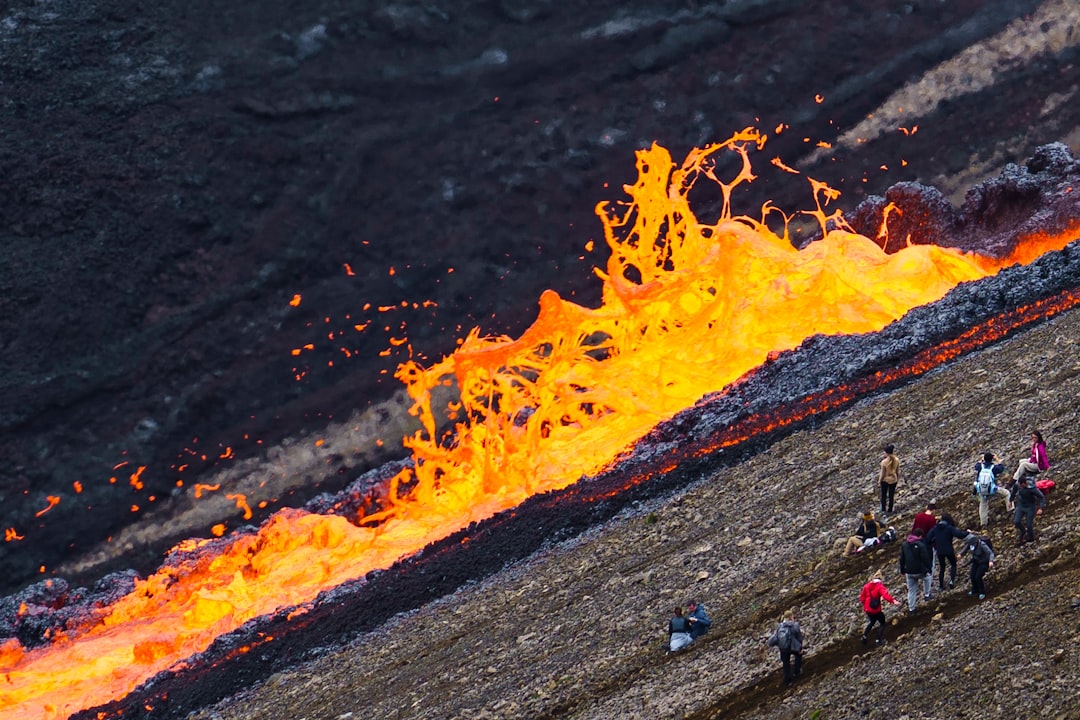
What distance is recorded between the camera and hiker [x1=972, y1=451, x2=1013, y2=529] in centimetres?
2298

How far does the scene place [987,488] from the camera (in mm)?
23016

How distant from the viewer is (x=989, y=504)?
24.1 metres

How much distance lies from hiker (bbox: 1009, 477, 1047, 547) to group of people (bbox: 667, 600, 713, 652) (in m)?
4.80

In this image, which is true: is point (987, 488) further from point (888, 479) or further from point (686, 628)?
point (686, 628)

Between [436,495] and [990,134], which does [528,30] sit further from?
[436,495]

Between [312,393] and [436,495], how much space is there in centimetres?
665

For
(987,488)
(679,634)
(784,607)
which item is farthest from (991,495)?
(679,634)

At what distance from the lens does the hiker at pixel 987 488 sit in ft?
75.4

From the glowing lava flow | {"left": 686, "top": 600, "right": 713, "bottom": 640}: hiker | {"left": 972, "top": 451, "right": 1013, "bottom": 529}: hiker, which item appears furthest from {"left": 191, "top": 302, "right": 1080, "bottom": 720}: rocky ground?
the glowing lava flow

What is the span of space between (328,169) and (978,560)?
29.5 metres

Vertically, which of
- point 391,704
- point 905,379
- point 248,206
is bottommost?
point 391,704

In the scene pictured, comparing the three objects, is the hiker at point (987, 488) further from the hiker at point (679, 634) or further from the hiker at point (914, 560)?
the hiker at point (679, 634)

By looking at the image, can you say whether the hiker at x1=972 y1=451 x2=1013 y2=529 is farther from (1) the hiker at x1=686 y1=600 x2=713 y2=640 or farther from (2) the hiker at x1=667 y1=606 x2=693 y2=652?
(2) the hiker at x1=667 y1=606 x2=693 y2=652

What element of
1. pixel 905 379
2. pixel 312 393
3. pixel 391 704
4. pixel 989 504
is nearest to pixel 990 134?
pixel 905 379
